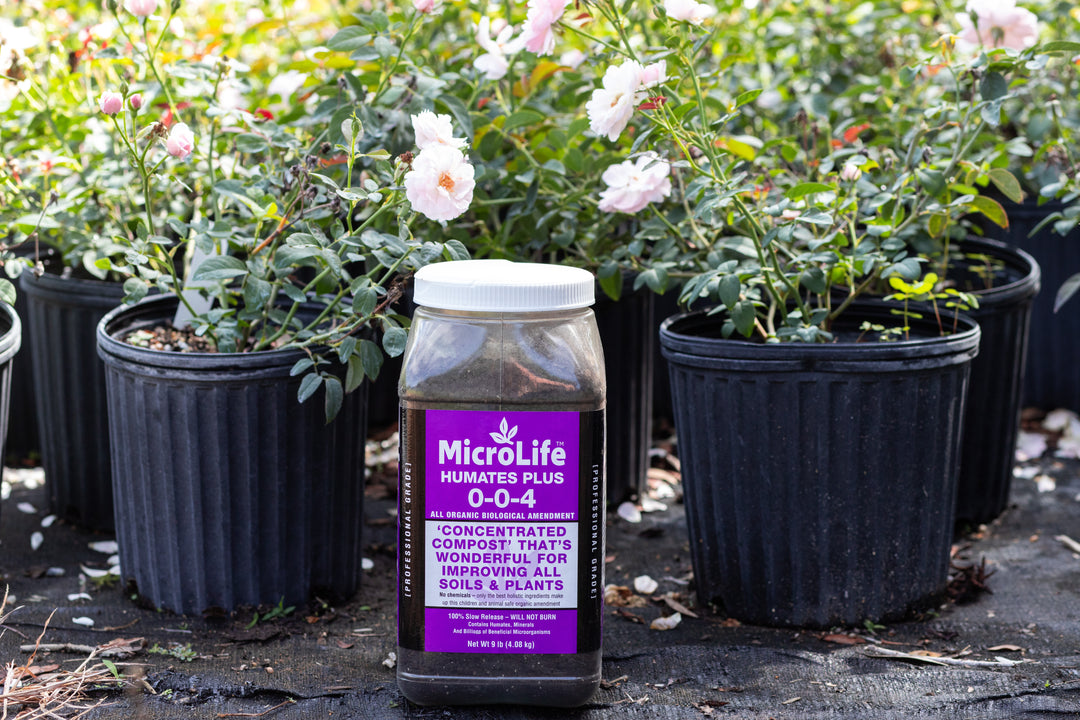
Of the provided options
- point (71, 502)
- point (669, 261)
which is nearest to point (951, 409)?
point (669, 261)

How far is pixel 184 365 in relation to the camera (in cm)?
157

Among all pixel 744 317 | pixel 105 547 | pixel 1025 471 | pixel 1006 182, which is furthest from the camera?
pixel 1025 471

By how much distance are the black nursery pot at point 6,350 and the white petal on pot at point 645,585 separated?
3.51 ft

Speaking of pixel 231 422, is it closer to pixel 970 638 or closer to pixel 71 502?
pixel 71 502

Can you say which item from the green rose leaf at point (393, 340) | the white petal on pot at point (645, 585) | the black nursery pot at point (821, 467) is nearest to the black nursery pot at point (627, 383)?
the white petal on pot at point (645, 585)

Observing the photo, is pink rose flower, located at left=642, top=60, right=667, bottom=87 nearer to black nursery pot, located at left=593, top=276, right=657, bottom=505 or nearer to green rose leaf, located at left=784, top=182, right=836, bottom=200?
green rose leaf, located at left=784, top=182, right=836, bottom=200

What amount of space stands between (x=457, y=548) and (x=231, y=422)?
1.47 feet

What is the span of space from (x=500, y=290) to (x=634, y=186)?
18.8 inches

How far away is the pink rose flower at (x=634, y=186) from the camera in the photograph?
1.67m

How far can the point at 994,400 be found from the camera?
206 centimetres

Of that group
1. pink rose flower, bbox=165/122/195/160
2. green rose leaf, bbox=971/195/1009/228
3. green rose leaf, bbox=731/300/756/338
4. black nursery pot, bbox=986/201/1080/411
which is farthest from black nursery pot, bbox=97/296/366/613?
black nursery pot, bbox=986/201/1080/411

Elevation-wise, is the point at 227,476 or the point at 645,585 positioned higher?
the point at 227,476

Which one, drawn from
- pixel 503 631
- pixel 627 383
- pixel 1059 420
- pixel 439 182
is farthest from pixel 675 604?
pixel 1059 420

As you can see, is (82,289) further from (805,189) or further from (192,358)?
(805,189)
